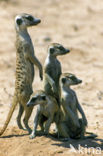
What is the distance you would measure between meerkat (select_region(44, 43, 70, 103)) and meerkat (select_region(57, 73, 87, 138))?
272 mm

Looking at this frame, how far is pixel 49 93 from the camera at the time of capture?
7.53 meters

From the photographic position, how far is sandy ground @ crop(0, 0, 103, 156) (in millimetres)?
7223

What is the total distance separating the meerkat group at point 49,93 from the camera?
7184mm

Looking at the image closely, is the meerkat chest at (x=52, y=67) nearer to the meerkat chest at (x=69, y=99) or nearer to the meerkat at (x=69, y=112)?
the meerkat at (x=69, y=112)

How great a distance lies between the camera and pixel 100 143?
24.4 ft

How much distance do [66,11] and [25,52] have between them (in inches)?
446

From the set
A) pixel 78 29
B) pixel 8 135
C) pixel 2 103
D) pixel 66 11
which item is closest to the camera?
pixel 8 135

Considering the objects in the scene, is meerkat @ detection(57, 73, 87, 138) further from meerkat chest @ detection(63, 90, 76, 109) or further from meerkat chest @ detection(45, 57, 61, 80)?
meerkat chest @ detection(45, 57, 61, 80)

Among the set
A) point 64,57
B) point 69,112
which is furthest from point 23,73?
point 64,57

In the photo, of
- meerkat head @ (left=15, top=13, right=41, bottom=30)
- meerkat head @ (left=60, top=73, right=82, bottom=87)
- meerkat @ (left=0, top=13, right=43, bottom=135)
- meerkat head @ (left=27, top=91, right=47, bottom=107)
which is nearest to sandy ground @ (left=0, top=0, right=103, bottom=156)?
meerkat head @ (left=27, top=91, right=47, bottom=107)

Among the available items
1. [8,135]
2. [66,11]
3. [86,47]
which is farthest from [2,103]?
[66,11]

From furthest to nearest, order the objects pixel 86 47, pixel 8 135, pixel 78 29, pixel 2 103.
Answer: pixel 78 29 → pixel 86 47 → pixel 2 103 → pixel 8 135

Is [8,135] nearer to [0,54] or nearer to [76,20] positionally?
[0,54]

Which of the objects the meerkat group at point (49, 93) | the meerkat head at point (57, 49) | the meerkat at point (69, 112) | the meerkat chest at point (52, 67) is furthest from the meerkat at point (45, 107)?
the meerkat head at point (57, 49)
